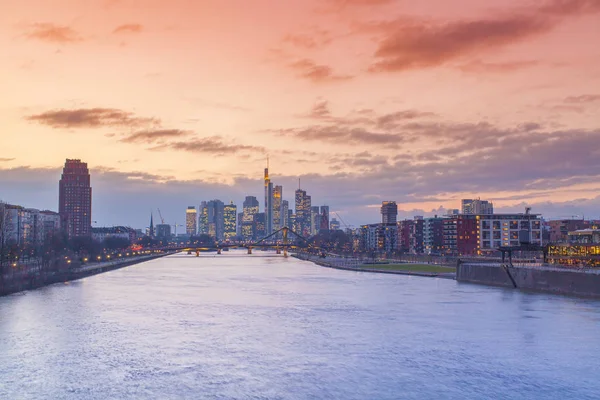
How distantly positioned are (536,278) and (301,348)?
43.6 m

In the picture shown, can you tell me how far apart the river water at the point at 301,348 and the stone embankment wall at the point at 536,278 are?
2.96 m

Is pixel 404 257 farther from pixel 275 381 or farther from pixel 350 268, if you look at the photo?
pixel 275 381

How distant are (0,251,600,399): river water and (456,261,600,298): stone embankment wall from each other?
2963mm

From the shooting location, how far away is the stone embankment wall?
61656 mm

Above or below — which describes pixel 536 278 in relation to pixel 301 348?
above

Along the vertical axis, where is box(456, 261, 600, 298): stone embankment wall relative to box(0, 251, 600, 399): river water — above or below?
above

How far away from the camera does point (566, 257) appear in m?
90.1

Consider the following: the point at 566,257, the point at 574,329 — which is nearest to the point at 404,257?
the point at 566,257

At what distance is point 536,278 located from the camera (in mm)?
70938

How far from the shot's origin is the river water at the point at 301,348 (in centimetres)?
2714

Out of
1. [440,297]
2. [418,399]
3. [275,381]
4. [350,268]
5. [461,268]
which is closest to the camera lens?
[418,399]

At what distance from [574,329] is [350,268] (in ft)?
286

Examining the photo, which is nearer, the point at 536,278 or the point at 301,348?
the point at 301,348

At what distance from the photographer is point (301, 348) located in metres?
35.5
